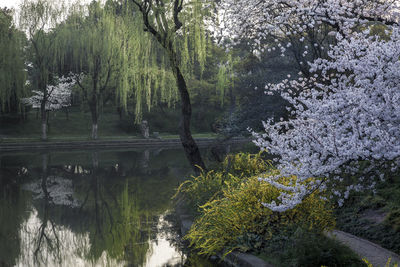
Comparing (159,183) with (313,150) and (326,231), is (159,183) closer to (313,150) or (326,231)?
(326,231)

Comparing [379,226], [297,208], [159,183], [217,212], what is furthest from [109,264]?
[159,183]

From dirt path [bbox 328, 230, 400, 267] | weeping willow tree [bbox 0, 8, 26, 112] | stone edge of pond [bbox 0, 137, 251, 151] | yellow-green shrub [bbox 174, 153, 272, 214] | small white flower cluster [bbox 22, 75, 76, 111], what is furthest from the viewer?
small white flower cluster [bbox 22, 75, 76, 111]

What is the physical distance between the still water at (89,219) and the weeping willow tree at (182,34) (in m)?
1.24

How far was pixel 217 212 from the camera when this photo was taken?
698 cm

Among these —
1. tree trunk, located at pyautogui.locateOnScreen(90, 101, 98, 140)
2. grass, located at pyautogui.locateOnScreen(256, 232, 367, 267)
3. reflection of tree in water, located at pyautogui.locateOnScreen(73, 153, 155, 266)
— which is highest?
tree trunk, located at pyautogui.locateOnScreen(90, 101, 98, 140)

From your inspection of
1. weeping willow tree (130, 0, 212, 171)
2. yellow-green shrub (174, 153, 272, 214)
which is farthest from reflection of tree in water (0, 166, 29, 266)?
weeping willow tree (130, 0, 212, 171)

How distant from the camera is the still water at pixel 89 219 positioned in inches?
274

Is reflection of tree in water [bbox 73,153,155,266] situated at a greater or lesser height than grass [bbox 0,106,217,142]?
lesser

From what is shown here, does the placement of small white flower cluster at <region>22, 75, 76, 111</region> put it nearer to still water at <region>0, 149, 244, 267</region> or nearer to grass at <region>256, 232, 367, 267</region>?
still water at <region>0, 149, 244, 267</region>

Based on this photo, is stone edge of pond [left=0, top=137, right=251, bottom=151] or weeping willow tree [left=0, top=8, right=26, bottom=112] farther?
weeping willow tree [left=0, top=8, right=26, bottom=112]

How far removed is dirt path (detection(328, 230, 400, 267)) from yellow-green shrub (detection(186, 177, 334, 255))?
0.37 meters

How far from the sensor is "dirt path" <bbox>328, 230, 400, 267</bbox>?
5.53m

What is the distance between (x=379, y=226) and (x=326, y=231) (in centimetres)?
101

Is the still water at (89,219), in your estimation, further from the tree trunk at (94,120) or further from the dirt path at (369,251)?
the tree trunk at (94,120)
